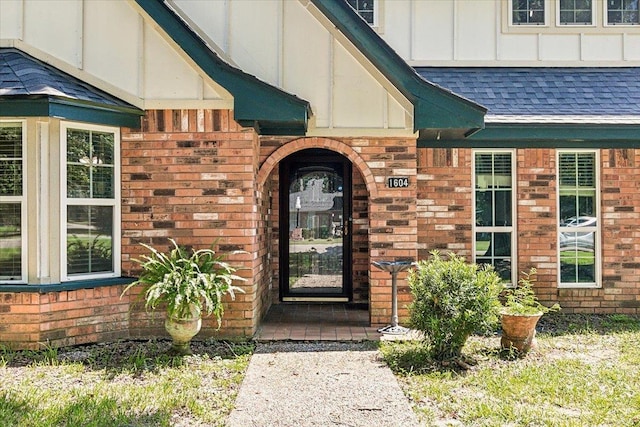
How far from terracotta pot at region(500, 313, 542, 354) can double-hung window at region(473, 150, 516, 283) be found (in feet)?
6.91

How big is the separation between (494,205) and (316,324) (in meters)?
3.34

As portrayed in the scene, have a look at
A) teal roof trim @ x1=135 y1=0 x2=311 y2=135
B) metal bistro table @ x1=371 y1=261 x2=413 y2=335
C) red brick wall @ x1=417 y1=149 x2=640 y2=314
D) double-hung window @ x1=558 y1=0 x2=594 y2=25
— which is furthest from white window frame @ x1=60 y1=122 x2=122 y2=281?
double-hung window @ x1=558 y1=0 x2=594 y2=25

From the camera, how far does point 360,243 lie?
8.48m

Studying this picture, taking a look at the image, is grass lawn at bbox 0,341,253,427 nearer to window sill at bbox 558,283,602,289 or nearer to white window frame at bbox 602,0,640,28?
window sill at bbox 558,283,602,289

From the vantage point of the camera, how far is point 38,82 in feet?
17.8

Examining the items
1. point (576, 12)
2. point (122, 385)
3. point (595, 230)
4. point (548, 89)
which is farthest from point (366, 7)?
point (122, 385)

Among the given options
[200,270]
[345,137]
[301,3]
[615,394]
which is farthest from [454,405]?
[301,3]

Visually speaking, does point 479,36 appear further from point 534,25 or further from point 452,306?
point 452,306

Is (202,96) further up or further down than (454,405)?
further up

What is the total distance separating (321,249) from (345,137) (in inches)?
99.6

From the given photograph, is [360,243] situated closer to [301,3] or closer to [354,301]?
[354,301]

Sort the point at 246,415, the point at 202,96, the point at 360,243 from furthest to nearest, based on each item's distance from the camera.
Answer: the point at 360,243 → the point at 202,96 → the point at 246,415

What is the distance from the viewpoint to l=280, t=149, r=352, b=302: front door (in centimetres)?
862

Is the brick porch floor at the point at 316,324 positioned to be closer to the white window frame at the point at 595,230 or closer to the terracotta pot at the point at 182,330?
the terracotta pot at the point at 182,330
